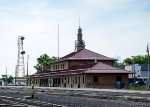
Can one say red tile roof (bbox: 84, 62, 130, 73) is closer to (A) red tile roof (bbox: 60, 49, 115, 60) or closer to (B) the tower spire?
(A) red tile roof (bbox: 60, 49, 115, 60)

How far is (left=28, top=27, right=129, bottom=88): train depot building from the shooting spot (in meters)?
70.7

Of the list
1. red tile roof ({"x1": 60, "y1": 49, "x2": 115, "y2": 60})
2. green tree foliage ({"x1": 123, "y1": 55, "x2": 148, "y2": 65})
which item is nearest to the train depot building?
red tile roof ({"x1": 60, "y1": 49, "x2": 115, "y2": 60})

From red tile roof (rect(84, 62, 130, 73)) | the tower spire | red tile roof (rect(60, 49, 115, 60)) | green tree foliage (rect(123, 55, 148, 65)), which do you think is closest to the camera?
red tile roof (rect(84, 62, 130, 73))

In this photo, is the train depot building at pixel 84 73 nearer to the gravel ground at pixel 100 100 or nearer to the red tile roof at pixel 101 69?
the red tile roof at pixel 101 69

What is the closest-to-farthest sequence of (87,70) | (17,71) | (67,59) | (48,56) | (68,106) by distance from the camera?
1. (68,106)
2. (87,70)
3. (67,59)
4. (17,71)
5. (48,56)

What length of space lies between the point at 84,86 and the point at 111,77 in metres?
4.92

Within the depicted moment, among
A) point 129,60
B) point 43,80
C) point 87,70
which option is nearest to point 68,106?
point 87,70

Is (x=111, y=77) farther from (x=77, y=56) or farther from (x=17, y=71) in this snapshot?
(x=17, y=71)

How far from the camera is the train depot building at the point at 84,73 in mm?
70688

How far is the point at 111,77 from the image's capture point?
236 ft

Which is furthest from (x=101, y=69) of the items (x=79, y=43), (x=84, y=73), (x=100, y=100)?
(x=100, y=100)

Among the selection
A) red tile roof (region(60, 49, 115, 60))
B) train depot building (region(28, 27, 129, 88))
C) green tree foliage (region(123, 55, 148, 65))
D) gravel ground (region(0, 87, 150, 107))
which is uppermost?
green tree foliage (region(123, 55, 148, 65))

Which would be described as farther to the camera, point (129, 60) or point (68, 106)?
point (129, 60)

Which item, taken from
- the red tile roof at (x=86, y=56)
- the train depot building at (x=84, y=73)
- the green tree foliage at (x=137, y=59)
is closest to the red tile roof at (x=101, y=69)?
the train depot building at (x=84, y=73)
